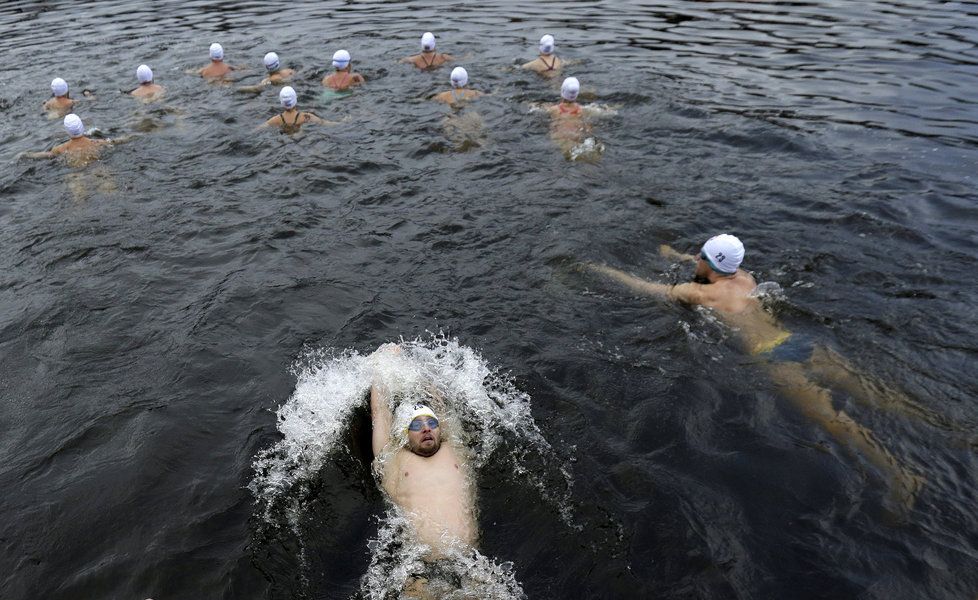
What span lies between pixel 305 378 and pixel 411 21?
1710 cm

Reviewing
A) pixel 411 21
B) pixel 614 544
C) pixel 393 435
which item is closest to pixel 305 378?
pixel 393 435

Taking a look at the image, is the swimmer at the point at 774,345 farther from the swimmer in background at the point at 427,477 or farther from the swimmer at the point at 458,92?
the swimmer at the point at 458,92

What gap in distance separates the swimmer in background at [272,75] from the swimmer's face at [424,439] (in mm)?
12586

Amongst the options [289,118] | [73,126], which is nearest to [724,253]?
[289,118]

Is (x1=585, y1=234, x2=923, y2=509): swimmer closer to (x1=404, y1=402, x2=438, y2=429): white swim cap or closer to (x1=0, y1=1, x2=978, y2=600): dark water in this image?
(x1=0, y1=1, x2=978, y2=600): dark water

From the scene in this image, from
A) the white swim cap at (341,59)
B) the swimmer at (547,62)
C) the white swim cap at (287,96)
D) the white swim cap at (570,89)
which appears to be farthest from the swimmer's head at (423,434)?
the white swim cap at (341,59)

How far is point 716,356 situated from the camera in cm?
708

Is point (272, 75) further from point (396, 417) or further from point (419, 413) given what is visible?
point (419, 413)

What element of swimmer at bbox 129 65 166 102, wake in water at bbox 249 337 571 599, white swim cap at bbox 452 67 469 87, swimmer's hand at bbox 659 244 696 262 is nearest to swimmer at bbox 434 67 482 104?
white swim cap at bbox 452 67 469 87

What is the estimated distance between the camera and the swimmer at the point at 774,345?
5762 mm

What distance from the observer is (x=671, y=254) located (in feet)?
29.0

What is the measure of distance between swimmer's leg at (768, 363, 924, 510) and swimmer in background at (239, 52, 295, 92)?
13.6 m

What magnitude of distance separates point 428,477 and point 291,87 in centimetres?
1166

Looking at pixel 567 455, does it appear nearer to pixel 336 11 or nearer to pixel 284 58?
pixel 284 58
